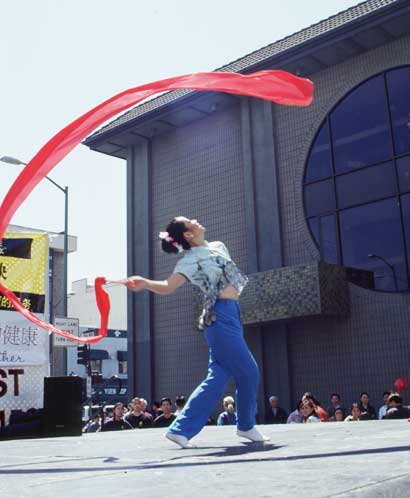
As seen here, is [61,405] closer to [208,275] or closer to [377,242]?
[208,275]

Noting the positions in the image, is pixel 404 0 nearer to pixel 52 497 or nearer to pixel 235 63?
pixel 235 63

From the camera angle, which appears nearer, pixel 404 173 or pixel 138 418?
A: pixel 138 418

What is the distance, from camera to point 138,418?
11891mm

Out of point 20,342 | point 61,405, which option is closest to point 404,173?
point 61,405

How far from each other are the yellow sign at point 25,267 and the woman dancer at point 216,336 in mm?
2862

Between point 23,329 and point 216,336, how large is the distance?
324cm

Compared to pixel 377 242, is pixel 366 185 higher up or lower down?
higher up

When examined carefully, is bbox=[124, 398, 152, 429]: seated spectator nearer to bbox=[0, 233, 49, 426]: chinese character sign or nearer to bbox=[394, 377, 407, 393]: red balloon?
bbox=[0, 233, 49, 426]: chinese character sign

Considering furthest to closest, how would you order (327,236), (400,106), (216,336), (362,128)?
(327,236)
(362,128)
(400,106)
(216,336)

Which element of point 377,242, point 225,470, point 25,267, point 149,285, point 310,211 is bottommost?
point 225,470

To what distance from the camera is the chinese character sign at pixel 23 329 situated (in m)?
7.08

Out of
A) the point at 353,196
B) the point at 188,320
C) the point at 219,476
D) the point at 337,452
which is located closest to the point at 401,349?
the point at 353,196

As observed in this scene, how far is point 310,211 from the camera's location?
18.6 meters

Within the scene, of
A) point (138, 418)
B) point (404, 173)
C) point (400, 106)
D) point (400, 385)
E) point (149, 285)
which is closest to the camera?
point (149, 285)
